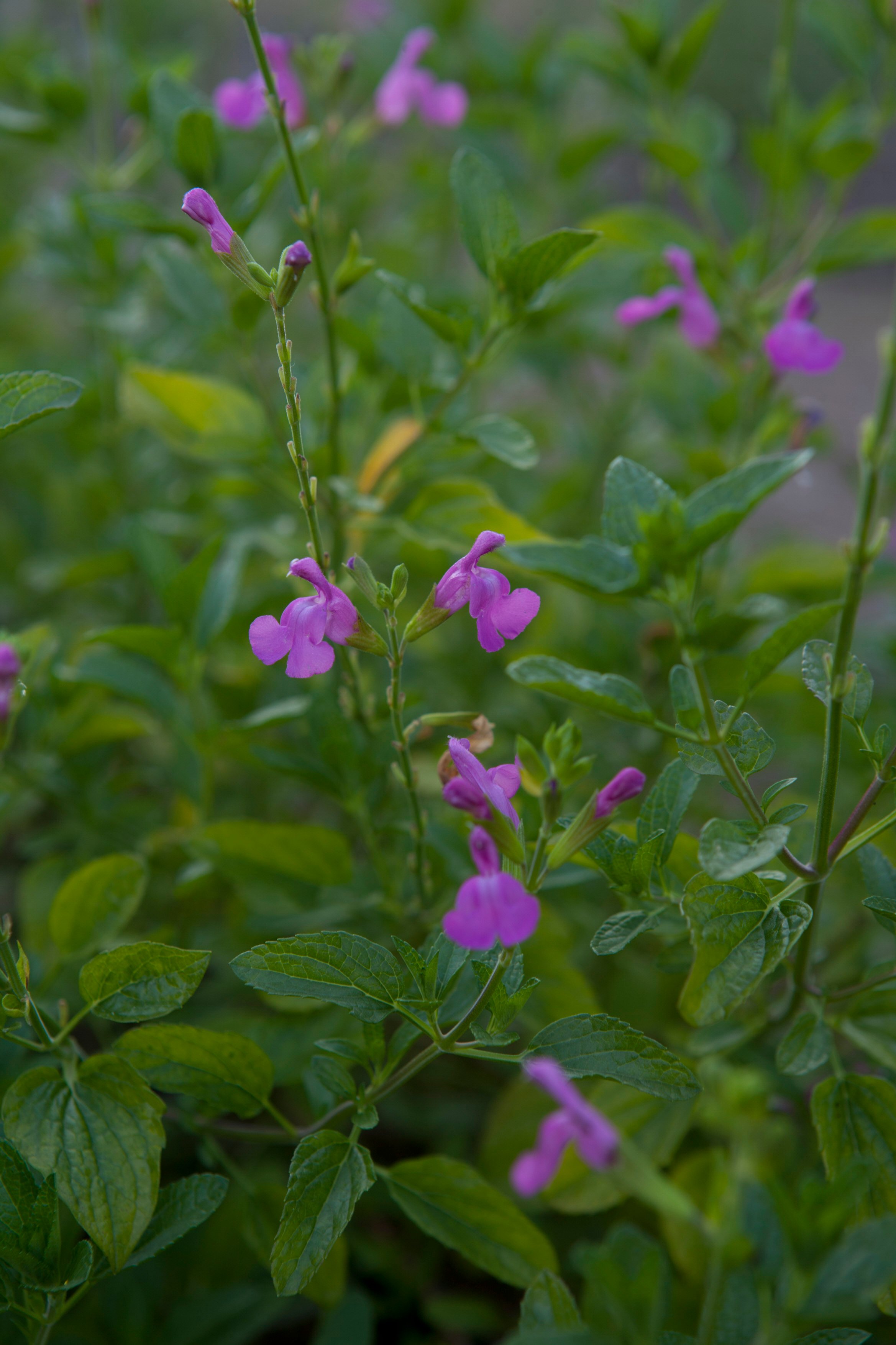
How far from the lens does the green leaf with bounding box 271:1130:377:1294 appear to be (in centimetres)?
61

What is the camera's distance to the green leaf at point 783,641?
0.56 metres

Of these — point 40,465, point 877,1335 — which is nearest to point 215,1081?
point 877,1335

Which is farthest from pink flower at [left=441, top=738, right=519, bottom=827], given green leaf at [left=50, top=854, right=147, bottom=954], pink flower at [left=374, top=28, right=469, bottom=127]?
pink flower at [left=374, top=28, right=469, bottom=127]

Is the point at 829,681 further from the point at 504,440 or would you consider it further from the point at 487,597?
the point at 504,440

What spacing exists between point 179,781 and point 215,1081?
381mm

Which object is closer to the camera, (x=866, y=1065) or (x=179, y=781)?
(x=866, y=1065)

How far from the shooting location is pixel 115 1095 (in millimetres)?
687

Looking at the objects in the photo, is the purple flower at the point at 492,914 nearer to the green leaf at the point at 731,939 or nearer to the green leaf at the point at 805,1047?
the green leaf at the point at 731,939

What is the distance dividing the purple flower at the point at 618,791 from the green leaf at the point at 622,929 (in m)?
0.08

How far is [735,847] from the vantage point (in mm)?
588

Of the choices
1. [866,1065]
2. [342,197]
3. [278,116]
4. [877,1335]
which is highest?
[278,116]

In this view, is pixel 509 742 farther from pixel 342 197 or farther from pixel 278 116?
pixel 342 197

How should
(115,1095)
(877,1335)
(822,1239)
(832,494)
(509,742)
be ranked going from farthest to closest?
1. (832,494)
2. (509,742)
3. (877,1335)
4. (115,1095)
5. (822,1239)

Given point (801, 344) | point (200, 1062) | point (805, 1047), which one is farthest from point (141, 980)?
point (801, 344)
